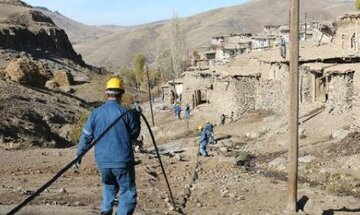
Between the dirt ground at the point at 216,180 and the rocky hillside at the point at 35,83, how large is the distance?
5.03 meters

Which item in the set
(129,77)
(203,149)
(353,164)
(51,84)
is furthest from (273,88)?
(129,77)

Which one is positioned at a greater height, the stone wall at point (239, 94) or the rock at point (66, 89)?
the stone wall at point (239, 94)

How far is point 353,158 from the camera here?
54.6ft

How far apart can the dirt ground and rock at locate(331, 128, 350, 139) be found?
0.24 metres

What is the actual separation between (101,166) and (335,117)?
54.6ft

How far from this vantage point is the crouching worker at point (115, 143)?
250 inches

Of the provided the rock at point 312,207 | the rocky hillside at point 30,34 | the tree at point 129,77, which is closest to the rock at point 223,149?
the rock at point 312,207

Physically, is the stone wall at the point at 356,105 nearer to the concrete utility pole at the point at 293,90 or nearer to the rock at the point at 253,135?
the rock at the point at 253,135

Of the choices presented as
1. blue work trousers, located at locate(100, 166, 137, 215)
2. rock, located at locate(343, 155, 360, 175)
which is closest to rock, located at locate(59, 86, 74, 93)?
rock, located at locate(343, 155, 360, 175)

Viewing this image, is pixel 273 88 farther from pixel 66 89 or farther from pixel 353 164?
pixel 66 89

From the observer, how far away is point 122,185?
648 cm

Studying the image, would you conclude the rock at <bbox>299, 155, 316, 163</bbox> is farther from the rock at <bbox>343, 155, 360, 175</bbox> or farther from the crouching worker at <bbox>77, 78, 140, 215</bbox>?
the crouching worker at <bbox>77, 78, 140, 215</bbox>

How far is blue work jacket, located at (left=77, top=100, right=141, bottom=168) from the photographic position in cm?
635

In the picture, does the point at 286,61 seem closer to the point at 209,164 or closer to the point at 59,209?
the point at 209,164
